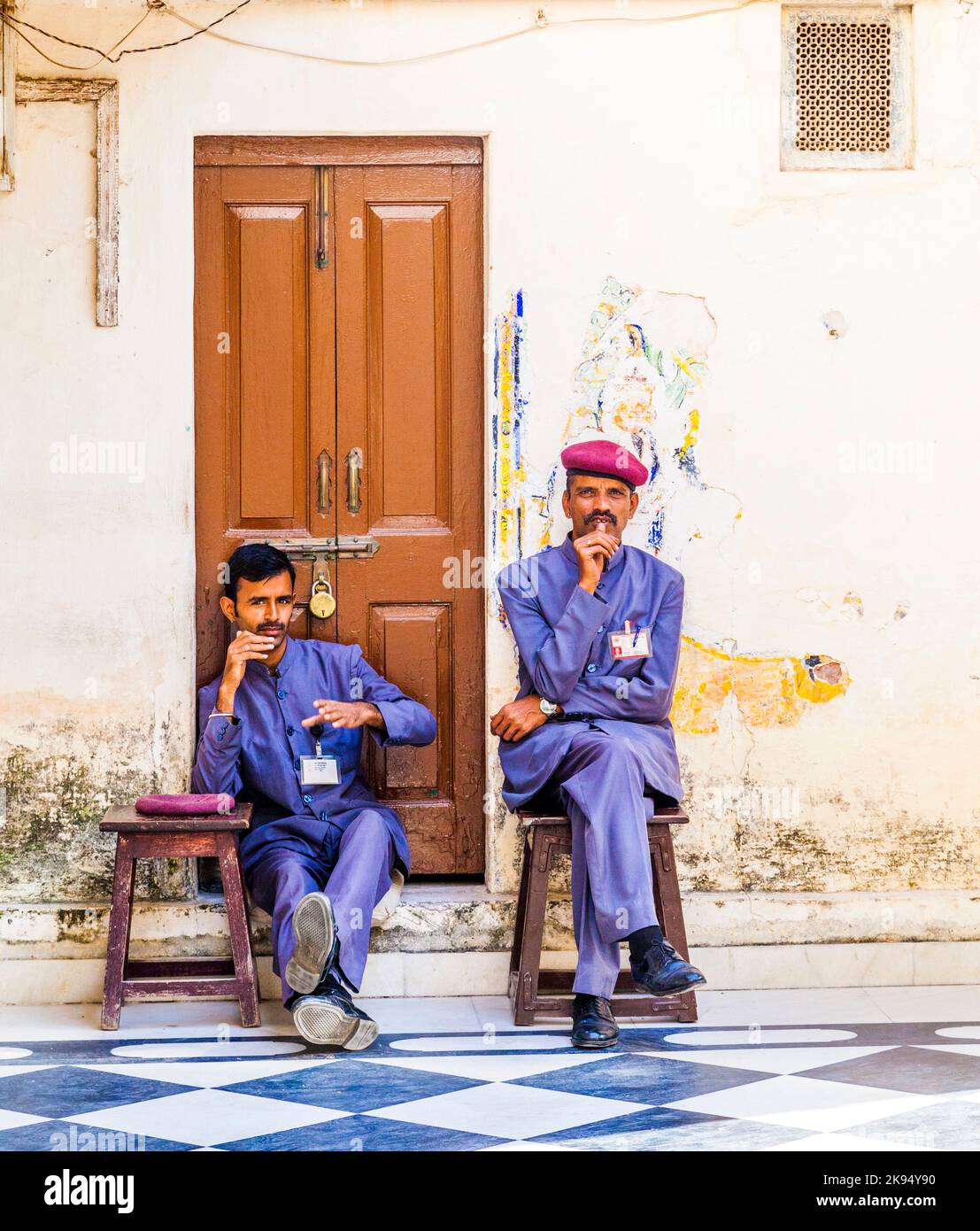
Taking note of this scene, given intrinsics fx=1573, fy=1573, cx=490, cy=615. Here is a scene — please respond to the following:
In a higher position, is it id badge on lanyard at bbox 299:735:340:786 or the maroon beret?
the maroon beret

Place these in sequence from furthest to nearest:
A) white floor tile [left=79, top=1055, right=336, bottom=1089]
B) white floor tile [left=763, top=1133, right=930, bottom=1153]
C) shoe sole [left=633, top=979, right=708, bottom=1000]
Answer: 1. shoe sole [left=633, top=979, right=708, bottom=1000]
2. white floor tile [left=79, top=1055, right=336, bottom=1089]
3. white floor tile [left=763, top=1133, right=930, bottom=1153]

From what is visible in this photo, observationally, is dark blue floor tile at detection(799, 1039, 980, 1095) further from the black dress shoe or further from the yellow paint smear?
the yellow paint smear

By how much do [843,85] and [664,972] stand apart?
8.77 feet

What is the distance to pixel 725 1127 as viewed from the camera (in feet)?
10.4

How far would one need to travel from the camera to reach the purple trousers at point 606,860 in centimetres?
400

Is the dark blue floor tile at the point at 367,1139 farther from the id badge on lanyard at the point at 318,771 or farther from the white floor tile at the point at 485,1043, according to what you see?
the id badge on lanyard at the point at 318,771

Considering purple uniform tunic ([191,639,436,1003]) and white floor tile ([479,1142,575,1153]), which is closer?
white floor tile ([479,1142,575,1153])

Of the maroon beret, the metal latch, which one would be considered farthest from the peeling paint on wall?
the maroon beret

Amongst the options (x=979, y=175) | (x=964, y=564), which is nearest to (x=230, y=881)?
(x=964, y=564)

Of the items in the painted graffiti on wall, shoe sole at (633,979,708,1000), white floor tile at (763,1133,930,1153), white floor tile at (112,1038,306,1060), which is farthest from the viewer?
the painted graffiti on wall

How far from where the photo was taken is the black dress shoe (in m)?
3.92

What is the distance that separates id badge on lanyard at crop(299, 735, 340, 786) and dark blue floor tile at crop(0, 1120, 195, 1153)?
53.5 inches

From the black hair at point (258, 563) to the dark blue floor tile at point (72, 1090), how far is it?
1.39 m

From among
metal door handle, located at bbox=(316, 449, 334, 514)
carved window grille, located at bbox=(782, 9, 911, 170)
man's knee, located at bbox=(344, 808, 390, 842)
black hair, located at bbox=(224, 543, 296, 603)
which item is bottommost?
man's knee, located at bbox=(344, 808, 390, 842)
